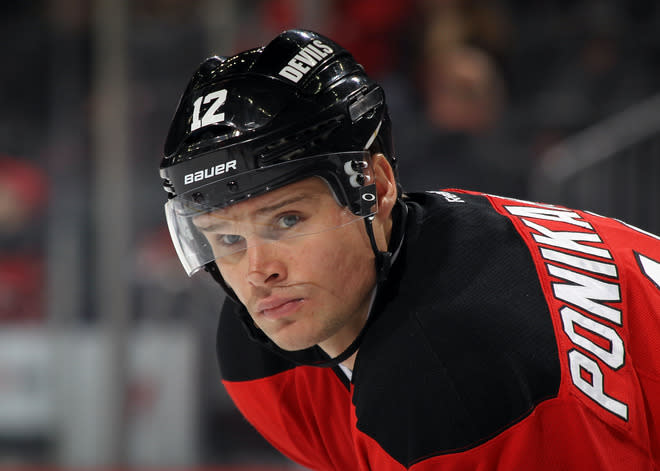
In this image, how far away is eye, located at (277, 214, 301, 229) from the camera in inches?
61.6

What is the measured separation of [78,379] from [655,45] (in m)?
4.38

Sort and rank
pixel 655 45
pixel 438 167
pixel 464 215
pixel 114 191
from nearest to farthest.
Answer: pixel 464 215
pixel 438 167
pixel 114 191
pixel 655 45

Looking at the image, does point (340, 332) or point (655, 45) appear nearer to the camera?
point (340, 332)

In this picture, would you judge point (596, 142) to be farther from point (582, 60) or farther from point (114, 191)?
point (114, 191)

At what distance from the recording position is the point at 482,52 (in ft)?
14.0

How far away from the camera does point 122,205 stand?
4.80 m

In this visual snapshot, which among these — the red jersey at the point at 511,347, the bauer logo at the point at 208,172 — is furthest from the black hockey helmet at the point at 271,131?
the red jersey at the point at 511,347

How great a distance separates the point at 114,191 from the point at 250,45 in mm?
1210

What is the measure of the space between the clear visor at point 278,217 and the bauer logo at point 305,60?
0.21 m

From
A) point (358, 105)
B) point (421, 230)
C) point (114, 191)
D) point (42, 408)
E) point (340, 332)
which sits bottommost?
point (42, 408)

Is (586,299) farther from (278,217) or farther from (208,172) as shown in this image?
(208,172)

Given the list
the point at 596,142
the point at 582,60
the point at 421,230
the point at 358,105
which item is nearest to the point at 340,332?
the point at 421,230

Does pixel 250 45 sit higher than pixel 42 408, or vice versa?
pixel 250 45

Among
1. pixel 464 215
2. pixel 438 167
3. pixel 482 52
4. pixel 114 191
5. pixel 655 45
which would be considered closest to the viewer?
pixel 464 215
